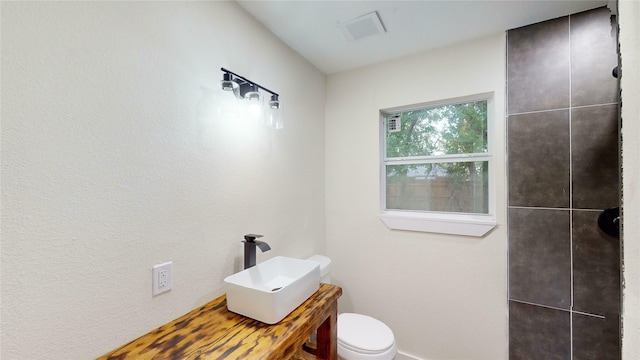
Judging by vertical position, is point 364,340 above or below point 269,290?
below

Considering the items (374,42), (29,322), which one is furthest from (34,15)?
(374,42)

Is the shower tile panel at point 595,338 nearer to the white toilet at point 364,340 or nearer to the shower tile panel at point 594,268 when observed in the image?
the shower tile panel at point 594,268

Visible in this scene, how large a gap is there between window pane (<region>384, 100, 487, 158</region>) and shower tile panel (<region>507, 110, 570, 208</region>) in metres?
0.23

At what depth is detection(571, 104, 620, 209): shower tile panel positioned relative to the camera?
4.67ft

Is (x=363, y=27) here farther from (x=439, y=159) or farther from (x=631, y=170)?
(x=631, y=170)

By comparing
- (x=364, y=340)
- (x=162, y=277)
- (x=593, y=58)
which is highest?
(x=593, y=58)

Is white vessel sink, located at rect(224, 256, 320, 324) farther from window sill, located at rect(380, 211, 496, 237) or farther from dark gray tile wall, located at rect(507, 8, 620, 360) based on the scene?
dark gray tile wall, located at rect(507, 8, 620, 360)

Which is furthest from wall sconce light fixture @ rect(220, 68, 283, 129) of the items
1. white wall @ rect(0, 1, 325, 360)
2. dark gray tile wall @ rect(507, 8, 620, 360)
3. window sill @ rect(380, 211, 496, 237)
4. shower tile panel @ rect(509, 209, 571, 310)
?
shower tile panel @ rect(509, 209, 571, 310)

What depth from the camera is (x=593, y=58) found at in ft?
4.83

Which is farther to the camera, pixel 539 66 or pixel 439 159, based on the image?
pixel 439 159

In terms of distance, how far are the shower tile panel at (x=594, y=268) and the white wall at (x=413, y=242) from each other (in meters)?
0.35

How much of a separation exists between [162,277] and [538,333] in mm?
2152

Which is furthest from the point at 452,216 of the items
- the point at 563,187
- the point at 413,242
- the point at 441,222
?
the point at 563,187

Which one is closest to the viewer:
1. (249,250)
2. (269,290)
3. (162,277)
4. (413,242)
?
(162,277)
